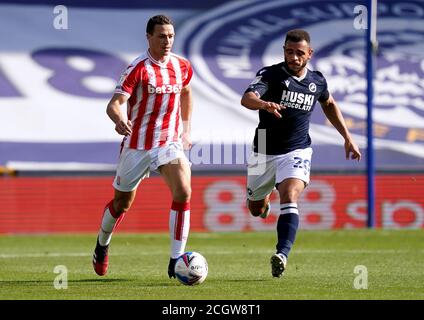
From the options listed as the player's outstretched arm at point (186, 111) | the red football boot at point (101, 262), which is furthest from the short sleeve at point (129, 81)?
the red football boot at point (101, 262)

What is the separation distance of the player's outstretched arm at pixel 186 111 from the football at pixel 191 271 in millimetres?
1366

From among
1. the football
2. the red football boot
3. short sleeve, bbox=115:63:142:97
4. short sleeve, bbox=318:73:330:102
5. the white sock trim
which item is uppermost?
short sleeve, bbox=318:73:330:102

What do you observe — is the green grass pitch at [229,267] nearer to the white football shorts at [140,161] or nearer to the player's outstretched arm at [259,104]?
the white football shorts at [140,161]

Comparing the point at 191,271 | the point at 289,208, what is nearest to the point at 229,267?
the point at 289,208

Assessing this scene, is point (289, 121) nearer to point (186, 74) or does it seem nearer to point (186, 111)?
point (186, 111)

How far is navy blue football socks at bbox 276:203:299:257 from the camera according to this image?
360 inches

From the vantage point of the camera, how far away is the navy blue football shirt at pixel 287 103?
10.0 meters

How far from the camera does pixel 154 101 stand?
9.42 metres

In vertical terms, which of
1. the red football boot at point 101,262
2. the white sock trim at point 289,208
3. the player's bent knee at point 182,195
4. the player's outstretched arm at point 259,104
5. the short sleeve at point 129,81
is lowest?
the red football boot at point 101,262

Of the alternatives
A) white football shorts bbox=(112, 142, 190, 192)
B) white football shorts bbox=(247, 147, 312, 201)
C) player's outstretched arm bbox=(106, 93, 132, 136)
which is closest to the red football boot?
white football shorts bbox=(112, 142, 190, 192)

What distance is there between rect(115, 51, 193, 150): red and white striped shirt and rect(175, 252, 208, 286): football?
1214 millimetres

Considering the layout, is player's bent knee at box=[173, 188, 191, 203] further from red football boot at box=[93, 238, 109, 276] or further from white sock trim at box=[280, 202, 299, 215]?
red football boot at box=[93, 238, 109, 276]
